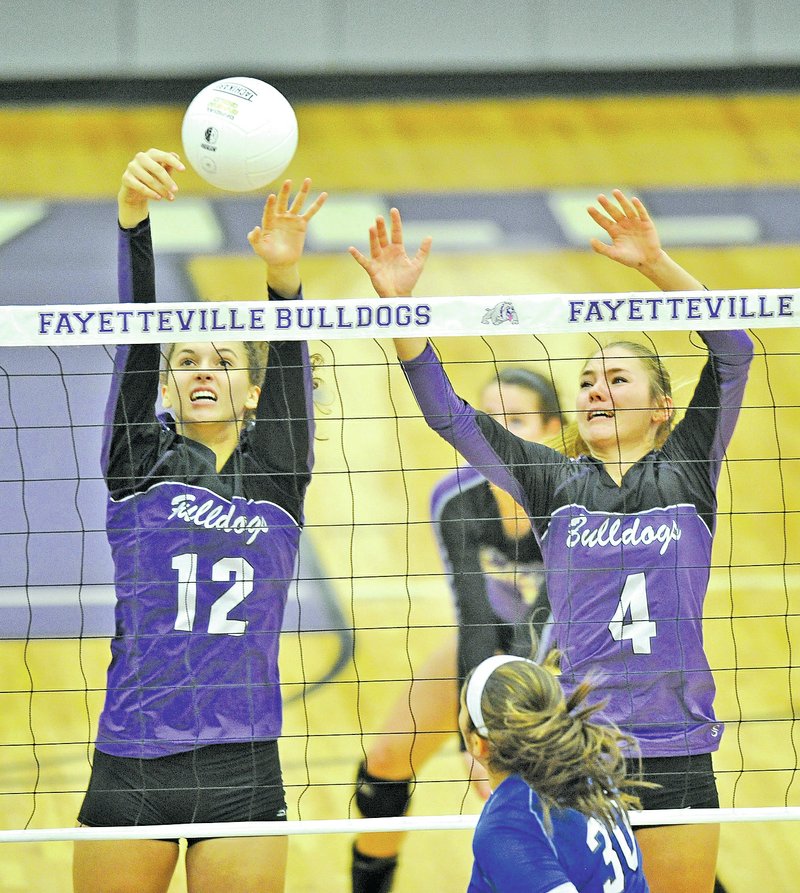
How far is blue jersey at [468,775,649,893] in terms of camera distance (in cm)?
222

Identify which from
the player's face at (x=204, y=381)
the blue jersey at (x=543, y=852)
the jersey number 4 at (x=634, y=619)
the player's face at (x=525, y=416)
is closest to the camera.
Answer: the blue jersey at (x=543, y=852)

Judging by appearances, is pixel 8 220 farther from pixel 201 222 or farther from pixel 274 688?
pixel 274 688

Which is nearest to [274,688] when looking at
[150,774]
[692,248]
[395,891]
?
[150,774]

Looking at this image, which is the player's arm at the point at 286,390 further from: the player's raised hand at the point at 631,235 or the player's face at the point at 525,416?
the player's face at the point at 525,416

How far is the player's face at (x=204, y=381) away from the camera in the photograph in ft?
10.6

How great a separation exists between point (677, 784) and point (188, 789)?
1.23 meters

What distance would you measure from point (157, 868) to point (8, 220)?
23.4ft

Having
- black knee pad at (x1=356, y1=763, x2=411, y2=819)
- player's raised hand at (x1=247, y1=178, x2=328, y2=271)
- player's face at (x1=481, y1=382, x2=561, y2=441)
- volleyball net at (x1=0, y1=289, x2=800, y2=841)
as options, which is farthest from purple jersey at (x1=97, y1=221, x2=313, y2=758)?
player's face at (x1=481, y1=382, x2=561, y2=441)

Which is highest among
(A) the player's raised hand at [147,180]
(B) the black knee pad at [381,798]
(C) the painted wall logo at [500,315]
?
(A) the player's raised hand at [147,180]

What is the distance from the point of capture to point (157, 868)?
9.77 feet

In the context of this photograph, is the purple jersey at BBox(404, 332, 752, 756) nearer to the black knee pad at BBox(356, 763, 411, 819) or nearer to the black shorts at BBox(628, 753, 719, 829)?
the black shorts at BBox(628, 753, 719, 829)

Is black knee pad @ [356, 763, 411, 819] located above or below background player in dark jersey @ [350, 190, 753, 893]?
below

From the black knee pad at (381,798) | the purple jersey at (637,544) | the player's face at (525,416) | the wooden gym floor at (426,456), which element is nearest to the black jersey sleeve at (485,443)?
the purple jersey at (637,544)

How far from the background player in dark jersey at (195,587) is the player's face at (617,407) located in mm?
785
